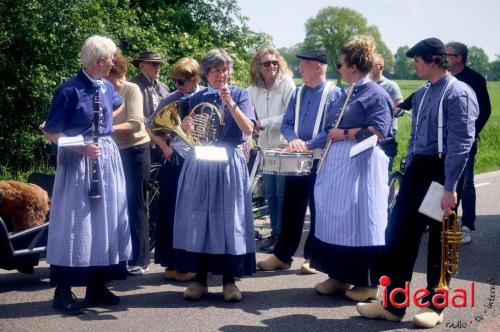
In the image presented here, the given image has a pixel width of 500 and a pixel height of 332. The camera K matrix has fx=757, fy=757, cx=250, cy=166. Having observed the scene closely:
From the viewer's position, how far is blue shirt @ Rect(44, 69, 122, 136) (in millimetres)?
5566

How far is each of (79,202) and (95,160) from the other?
13.2 inches

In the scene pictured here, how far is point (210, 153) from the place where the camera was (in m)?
5.98

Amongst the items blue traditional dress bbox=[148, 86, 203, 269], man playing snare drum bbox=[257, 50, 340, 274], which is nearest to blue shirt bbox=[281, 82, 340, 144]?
man playing snare drum bbox=[257, 50, 340, 274]

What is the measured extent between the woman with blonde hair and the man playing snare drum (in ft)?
2.61

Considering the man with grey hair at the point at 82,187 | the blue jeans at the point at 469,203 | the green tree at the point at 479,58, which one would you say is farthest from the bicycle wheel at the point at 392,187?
the green tree at the point at 479,58

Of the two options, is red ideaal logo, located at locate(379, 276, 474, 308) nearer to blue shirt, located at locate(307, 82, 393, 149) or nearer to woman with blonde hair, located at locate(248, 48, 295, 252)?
blue shirt, located at locate(307, 82, 393, 149)

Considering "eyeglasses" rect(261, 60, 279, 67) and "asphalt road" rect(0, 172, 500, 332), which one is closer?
"asphalt road" rect(0, 172, 500, 332)

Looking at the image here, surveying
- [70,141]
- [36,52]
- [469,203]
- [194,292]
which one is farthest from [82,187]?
[36,52]

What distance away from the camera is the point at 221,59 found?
19.5 feet

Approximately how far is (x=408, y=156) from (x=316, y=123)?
1337 millimetres

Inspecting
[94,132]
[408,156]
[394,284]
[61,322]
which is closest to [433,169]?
[408,156]

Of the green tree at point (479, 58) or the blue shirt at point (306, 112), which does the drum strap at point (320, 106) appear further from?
the green tree at point (479, 58)

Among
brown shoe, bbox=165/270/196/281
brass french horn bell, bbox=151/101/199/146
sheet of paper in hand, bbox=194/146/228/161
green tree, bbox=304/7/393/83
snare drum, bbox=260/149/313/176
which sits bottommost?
brown shoe, bbox=165/270/196/281

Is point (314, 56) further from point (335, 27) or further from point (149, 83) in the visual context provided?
point (335, 27)
